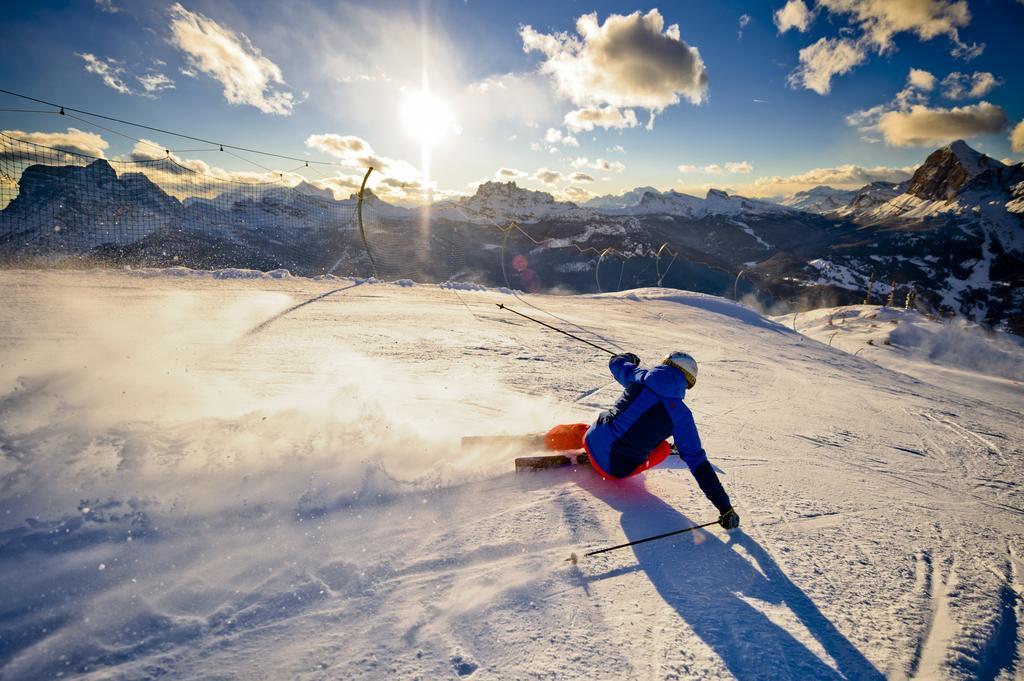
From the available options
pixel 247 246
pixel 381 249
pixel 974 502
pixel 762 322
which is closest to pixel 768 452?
pixel 974 502

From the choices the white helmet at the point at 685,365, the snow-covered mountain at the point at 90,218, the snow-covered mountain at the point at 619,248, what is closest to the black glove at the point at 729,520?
the white helmet at the point at 685,365

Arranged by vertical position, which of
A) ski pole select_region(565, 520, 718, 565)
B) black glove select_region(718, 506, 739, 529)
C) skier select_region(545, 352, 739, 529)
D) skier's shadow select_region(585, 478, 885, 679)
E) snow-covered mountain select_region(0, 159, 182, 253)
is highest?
snow-covered mountain select_region(0, 159, 182, 253)

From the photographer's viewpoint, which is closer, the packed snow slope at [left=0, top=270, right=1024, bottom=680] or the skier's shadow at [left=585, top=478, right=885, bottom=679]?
the packed snow slope at [left=0, top=270, right=1024, bottom=680]

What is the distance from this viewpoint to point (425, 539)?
11.0 feet

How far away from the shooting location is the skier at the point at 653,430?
12.3 feet

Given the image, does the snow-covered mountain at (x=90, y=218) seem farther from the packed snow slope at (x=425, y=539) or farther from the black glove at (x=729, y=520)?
the black glove at (x=729, y=520)

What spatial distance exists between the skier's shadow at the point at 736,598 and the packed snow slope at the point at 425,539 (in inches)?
0.7

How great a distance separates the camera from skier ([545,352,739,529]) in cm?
376

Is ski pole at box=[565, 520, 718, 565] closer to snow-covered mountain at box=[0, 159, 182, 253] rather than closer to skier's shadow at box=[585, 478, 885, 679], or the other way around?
skier's shadow at box=[585, 478, 885, 679]

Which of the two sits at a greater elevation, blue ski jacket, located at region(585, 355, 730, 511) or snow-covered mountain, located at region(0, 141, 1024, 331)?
snow-covered mountain, located at region(0, 141, 1024, 331)

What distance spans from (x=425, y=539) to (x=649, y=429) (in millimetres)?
2155

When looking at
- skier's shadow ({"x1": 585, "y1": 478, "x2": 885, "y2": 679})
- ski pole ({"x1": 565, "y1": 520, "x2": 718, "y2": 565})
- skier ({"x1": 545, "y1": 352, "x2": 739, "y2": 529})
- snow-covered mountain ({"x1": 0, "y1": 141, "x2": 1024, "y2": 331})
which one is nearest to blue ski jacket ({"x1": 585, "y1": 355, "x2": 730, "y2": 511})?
skier ({"x1": 545, "y1": 352, "x2": 739, "y2": 529})

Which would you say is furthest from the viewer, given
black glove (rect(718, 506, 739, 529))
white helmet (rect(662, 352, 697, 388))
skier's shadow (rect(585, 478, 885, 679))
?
white helmet (rect(662, 352, 697, 388))

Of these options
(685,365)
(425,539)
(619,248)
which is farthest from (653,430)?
(619,248)
